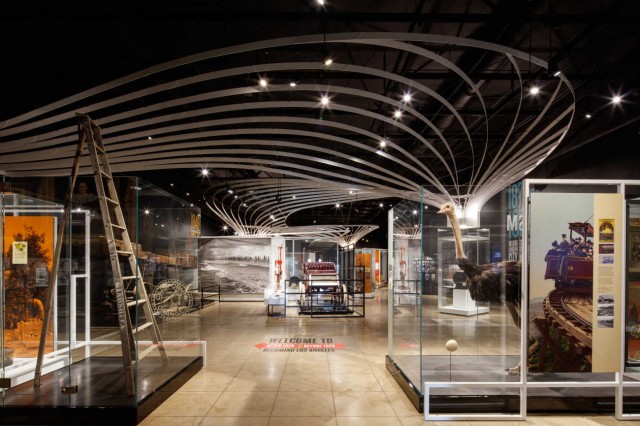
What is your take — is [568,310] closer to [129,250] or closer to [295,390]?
[295,390]

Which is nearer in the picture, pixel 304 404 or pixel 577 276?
pixel 577 276

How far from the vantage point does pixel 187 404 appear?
16.6 ft

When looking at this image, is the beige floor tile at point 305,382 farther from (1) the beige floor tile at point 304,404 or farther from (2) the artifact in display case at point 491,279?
(2) the artifact in display case at point 491,279

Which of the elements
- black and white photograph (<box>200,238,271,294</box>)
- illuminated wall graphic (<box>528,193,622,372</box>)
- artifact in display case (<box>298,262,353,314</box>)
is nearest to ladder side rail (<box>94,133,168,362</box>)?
illuminated wall graphic (<box>528,193,622,372</box>)

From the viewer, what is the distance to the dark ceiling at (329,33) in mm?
5555

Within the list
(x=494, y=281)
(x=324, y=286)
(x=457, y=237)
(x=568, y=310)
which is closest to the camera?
(x=568, y=310)

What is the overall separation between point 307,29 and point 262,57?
3.96 ft

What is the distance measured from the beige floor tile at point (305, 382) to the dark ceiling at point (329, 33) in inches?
177

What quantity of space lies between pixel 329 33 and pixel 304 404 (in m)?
4.46

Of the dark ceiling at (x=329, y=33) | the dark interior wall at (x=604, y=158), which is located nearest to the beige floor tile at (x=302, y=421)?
the dark ceiling at (x=329, y=33)

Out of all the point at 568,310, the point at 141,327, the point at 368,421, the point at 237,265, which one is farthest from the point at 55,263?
the point at 237,265

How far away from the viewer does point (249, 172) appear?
56.0 ft

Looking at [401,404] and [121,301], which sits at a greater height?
[121,301]

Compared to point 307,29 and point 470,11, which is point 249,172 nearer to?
point 307,29
